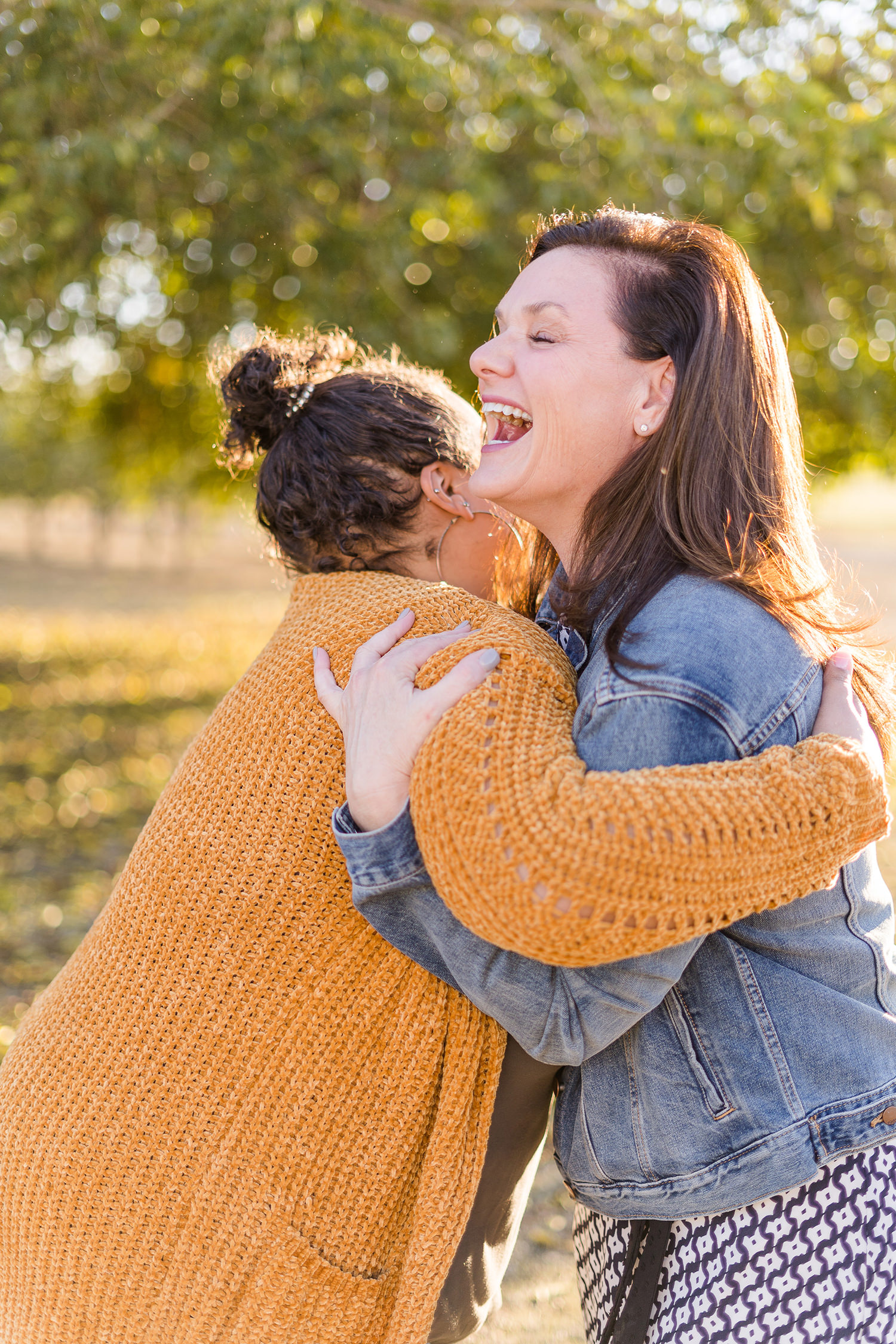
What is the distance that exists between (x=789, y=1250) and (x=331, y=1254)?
67cm

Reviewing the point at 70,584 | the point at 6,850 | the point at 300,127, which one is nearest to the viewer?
the point at 300,127

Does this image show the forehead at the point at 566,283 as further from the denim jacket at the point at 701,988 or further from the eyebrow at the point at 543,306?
the denim jacket at the point at 701,988

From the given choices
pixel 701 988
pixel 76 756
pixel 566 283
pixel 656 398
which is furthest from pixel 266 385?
pixel 76 756

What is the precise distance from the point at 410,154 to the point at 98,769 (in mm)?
6095

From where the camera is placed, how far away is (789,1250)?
1.47 m

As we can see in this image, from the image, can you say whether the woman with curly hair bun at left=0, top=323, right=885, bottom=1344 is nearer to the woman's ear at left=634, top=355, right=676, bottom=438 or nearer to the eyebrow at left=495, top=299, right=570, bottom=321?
the woman's ear at left=634, top=355, right=676, bottom=438

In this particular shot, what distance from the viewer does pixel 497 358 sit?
5.95 ft

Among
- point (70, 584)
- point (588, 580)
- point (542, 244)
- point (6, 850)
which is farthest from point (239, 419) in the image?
point (70, 584)

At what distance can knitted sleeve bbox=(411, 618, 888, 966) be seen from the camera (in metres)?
1.20

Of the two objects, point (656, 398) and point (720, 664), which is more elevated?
point (656, 398)

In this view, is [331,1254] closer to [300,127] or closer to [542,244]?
[542,244]

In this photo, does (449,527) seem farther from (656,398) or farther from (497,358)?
(656,398)

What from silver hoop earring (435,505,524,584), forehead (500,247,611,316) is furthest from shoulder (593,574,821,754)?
silver hoop earring (435,505,524,584)

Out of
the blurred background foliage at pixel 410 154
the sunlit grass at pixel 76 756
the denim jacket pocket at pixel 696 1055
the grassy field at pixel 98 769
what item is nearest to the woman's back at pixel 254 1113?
the denim jacket pocket at pixel 696 1055
